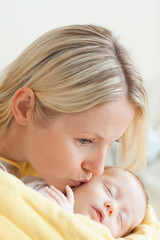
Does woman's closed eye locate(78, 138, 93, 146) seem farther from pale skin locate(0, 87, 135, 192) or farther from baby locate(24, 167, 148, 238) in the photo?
baby locate(24, 167, 148, 238)

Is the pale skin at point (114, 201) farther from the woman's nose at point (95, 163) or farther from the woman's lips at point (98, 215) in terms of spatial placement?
the woman's nose at point (95, 163)

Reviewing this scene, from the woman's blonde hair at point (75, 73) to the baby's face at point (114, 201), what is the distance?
0.25 meters

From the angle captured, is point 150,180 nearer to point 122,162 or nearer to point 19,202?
point 122,162

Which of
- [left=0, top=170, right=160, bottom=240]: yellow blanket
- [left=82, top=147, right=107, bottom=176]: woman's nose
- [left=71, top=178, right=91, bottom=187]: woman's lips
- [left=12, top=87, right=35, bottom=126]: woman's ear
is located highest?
[left=12, top=87, right=35, bottom=126]: woman's ear

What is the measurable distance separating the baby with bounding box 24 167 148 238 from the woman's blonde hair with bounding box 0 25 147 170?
0.24m

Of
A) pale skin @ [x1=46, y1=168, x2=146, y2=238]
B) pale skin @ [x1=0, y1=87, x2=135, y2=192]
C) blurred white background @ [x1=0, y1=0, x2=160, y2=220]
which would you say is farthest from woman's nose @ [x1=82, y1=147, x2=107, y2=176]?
blurred white background @ [x1=0, y1=0, x2=160, y2=220]

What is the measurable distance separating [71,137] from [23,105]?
0.61ft

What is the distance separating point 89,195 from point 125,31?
1337 mm

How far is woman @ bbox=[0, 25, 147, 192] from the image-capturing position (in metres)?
1.19

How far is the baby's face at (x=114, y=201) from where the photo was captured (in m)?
1.29

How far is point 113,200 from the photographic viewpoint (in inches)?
53.2

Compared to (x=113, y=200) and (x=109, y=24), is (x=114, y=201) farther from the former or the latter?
(x=109, y=24)

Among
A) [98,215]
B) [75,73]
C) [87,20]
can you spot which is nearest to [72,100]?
[75,73]

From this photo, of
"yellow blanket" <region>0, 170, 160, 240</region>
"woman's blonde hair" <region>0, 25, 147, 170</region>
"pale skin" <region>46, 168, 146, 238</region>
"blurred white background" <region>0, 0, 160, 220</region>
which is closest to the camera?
"yellow blanket" <region>0, 170, 160, 240</region>
